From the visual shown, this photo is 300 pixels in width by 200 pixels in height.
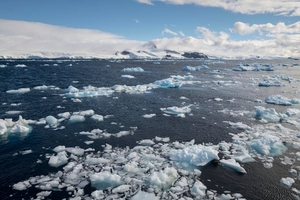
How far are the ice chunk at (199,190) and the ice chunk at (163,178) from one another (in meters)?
0.94

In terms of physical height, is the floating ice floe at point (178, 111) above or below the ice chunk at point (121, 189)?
above

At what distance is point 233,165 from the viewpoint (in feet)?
36.4

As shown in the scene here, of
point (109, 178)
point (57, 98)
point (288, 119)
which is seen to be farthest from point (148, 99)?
point (109, 178)

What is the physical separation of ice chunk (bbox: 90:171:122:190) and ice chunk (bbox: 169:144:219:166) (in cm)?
333

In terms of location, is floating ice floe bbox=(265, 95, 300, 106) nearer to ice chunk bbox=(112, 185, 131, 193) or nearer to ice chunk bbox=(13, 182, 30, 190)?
ice chunk bbox=(112, 185, 131, 193)

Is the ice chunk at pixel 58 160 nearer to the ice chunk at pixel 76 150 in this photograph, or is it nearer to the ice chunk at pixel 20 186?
the ice chunk at pixel 76 150

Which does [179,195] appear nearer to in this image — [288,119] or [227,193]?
[227,193]

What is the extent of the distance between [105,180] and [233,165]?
606 centimetres

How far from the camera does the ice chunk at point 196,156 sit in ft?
37.4

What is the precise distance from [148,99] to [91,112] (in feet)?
25.1

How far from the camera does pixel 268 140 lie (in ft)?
44.4

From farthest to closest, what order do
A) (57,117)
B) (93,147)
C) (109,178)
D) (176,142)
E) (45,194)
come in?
(57,117) < (176,142) < (93,147) < (109,178) < (45,194)

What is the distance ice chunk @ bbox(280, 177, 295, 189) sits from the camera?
9977mm

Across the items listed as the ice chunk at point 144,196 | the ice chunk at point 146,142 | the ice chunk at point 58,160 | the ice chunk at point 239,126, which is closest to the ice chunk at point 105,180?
the ice chunk at point 144,196
